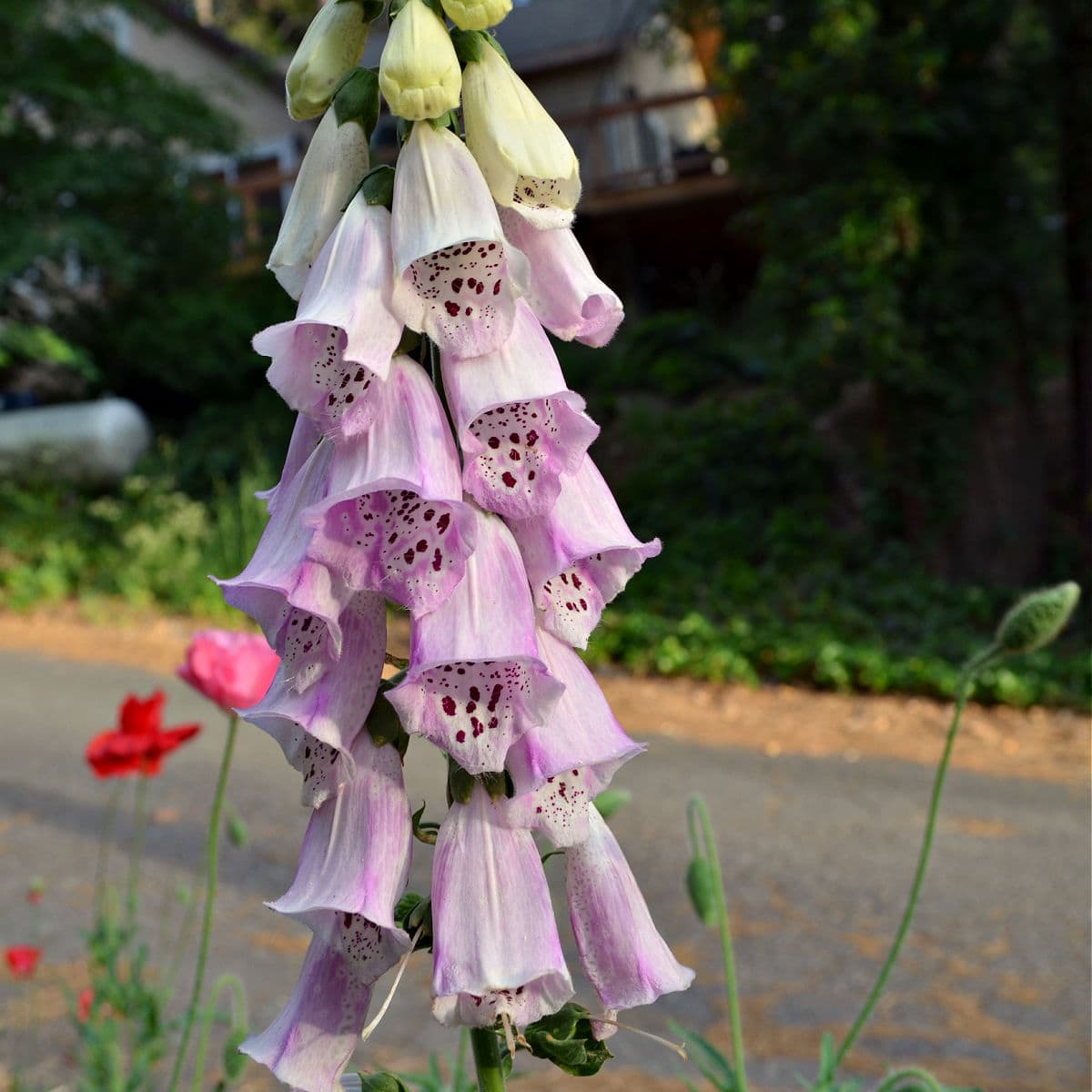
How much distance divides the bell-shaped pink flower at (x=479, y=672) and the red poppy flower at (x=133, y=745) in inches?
63.0

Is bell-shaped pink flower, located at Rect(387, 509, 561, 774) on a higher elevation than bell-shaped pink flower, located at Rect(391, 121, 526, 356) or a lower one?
lower

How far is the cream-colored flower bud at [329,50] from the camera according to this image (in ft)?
3.63

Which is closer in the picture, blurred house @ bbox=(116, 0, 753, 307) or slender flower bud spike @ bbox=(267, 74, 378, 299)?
slender flower bud spike @ bbox=(267, 74, 378, 299)

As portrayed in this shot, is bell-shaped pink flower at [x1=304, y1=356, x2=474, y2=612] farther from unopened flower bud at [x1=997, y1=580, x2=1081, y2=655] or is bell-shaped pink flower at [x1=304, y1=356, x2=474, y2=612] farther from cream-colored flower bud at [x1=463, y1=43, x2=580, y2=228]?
unopened flower bud at [x1=997, y1=580, x2=1081, y2=655]

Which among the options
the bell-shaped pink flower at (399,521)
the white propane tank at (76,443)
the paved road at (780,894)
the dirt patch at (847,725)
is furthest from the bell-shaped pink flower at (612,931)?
the white propane tank at (76,443)

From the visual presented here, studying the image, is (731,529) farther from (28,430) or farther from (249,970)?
(28,430)

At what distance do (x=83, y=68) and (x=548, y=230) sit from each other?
530 inches

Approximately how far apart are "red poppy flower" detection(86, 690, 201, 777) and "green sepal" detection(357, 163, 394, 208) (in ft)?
5.40

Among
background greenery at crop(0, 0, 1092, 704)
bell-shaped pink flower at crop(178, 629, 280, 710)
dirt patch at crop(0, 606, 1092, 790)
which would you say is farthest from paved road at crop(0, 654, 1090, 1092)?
background greenery at crop(0, 0, 1092, 704)

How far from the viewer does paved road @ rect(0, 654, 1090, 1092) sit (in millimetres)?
3623

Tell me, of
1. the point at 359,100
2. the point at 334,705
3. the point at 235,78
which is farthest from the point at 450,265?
the point at 235,78

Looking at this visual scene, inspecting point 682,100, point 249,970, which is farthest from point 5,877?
point 682,100

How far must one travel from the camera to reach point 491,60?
1.08 m

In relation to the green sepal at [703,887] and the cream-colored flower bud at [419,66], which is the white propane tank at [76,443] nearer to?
the green sepal at [703,887]
